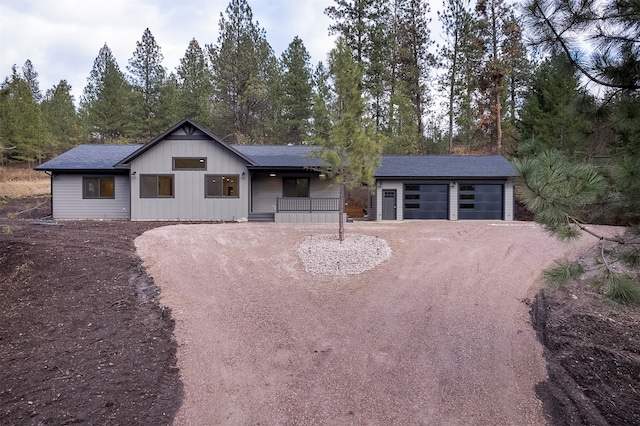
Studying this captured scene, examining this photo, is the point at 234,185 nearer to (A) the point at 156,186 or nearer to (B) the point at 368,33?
(A) the point at 156,186

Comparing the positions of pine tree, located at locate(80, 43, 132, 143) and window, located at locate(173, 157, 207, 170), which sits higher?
pine tree, located at locate(80, 43, 132, 143)

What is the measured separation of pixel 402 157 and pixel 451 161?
2.33 m

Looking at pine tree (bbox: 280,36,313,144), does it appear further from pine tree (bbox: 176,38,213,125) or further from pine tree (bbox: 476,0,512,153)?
pine tree (bbox: 476,0,512,153)

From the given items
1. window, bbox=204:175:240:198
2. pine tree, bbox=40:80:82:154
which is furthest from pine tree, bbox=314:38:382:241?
pine tree, bbox=40:80:82:154

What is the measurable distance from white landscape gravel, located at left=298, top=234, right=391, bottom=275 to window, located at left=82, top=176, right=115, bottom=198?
997cm

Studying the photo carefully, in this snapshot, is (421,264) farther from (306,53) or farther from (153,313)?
(306,53)

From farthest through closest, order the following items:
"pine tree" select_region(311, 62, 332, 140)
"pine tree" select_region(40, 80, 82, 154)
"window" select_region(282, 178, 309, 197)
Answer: "pine tree" select_region(40, 80, 82, 154), "window" select_region(282, 178, 309, 197), "pine tree" select_region(311, 62, 332, 140)

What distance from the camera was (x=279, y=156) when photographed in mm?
17422

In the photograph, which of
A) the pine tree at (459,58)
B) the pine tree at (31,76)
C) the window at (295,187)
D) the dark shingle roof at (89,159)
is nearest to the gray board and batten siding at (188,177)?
the dark shingle roof at (89,159)

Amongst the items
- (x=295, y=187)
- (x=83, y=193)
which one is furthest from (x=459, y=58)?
(x=83, y=193)

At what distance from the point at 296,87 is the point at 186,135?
11521 mm

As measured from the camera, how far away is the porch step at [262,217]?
15.7 m

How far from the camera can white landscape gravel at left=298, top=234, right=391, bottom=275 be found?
871 cm

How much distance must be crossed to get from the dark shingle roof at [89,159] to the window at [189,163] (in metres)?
2.39
